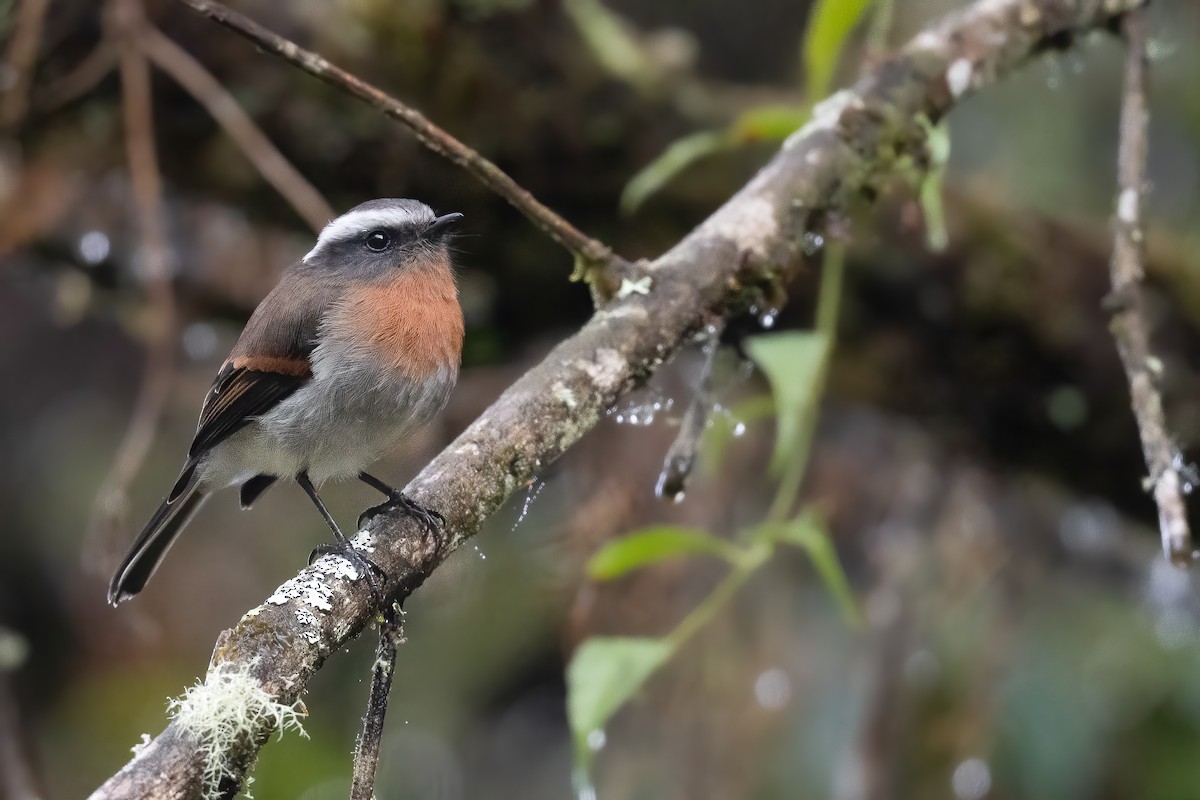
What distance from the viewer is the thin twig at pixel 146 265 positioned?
333 centimetres

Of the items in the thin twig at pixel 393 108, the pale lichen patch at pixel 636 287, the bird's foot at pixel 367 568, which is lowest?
the bird's foot at pixel 367 568

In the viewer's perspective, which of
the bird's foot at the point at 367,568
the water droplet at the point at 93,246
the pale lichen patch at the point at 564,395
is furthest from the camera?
the water droplet at the point at 93,246

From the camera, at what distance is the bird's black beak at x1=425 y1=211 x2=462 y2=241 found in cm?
306

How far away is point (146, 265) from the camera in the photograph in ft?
12.2

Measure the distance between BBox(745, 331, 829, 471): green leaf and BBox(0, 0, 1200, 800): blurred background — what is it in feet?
3.69

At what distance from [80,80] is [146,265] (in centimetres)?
84

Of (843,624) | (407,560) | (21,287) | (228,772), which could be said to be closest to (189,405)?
(21,287)

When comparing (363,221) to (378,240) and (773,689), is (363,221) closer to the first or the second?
(378,240)

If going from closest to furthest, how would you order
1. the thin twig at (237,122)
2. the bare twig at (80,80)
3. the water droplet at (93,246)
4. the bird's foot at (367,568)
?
the bird's foot at (367,568) < the thin twig at (237,122) < the bare twig at (80,80) < the water droplet at (93,246)

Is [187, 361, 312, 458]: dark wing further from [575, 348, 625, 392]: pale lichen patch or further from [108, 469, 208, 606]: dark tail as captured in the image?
[575, 348, 625, 392]: pale lichen patch

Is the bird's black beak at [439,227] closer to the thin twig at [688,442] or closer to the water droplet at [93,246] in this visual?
the thin twig at [688,442]

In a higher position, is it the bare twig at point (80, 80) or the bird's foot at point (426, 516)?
the bare twig at point (80, 80)

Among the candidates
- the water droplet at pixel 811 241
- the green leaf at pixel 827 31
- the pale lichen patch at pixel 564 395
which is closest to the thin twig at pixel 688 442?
the pale lichen patch at pixel 564 395

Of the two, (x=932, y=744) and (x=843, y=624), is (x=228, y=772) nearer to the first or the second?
(x=932, y=744)
